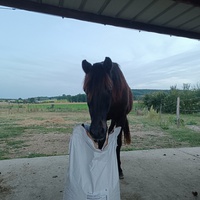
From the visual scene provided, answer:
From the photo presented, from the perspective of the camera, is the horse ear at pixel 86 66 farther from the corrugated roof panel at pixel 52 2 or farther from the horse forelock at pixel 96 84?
the corrugated roof panel at pixel 52 2

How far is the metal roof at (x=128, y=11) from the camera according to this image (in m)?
2.00

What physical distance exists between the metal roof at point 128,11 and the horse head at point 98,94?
68 cm

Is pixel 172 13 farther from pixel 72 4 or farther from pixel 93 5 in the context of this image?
pixel 72 4

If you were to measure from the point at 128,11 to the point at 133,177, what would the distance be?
73.6 inches

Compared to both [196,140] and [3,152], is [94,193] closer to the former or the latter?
[3,152]

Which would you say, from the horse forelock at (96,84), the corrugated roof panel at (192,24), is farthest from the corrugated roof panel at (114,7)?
the corrugated roof panel at (192,24)

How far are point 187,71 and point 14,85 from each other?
378 inches

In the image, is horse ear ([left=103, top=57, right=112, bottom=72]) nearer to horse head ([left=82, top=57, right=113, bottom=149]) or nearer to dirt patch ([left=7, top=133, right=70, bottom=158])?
horse head ([left=82, top=57, right=113, bottom=149])

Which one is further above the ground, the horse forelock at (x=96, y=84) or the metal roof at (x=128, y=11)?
the metal roof at (x=128, y=11)

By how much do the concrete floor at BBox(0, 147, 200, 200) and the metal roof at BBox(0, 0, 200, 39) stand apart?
1778mm

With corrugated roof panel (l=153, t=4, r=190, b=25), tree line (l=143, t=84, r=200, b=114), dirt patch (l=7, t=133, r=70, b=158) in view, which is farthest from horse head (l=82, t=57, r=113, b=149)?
tree line (l=143, t=84, r=200, b=114)

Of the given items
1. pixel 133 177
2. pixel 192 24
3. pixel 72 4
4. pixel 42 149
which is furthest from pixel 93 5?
pixel 42 149

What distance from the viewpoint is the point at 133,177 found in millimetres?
2420

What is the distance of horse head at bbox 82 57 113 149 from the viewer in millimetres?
1606
